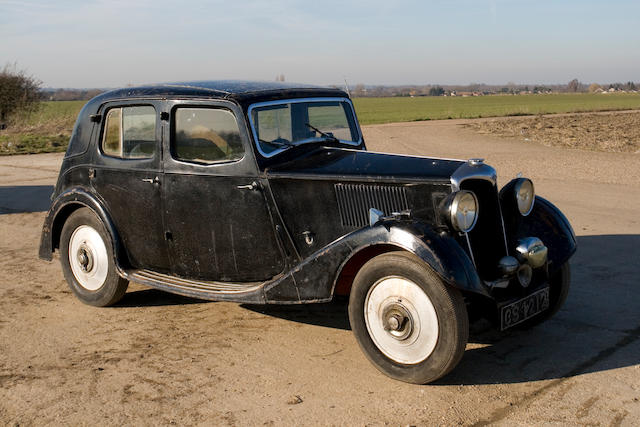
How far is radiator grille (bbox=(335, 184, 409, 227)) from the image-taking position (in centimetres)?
439

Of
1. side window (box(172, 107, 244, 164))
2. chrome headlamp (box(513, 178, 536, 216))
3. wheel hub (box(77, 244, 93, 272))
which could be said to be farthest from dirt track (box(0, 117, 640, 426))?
side window (box(172, 107, 244, 164))

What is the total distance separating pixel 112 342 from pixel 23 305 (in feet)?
4.53

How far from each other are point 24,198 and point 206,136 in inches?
306

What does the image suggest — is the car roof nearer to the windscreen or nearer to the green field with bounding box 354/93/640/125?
the windscreen

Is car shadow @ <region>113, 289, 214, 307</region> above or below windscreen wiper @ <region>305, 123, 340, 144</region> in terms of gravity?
below

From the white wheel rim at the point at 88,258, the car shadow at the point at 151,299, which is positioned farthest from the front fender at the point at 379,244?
the white wheel rim at the point at 88,258

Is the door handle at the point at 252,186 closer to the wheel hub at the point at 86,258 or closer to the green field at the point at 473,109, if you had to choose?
the wheel hub at the point at 86,258

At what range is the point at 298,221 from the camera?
4.73 m

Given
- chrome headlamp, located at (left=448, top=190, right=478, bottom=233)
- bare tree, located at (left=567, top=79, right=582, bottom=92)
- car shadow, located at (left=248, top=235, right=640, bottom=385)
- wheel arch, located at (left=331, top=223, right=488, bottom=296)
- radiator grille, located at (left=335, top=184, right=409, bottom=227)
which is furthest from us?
bare tree, located at (left=567, top=79, right=582, bottom=92)

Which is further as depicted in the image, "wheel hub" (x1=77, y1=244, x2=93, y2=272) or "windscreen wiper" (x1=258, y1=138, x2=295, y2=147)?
"wheel hub" (x1=77, y1=244, x2=93, y2=272)

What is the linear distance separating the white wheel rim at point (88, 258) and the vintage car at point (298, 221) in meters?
0.01

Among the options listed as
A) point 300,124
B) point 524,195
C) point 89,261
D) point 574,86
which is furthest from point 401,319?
point 574,86

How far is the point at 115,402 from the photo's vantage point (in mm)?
3852

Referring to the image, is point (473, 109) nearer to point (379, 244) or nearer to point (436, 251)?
point (379, 244)
